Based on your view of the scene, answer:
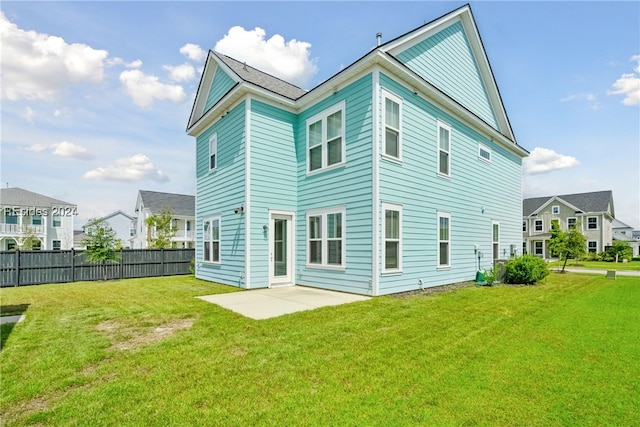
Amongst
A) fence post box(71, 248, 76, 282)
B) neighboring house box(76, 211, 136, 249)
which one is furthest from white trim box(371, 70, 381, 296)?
neighboring house box(76, 211, 136, 249)

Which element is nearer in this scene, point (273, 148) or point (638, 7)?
point (638, 7)

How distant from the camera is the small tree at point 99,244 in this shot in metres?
13.0

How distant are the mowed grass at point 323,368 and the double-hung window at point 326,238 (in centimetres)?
264

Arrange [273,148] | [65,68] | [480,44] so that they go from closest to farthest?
1. [65,68]
2. [273,148]
3. [480,44]

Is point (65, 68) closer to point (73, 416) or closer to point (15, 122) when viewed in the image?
point (15, 122)

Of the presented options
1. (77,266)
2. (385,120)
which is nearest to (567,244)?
(385,120)

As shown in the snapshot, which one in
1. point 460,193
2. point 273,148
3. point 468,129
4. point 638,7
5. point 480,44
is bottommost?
point 460,193

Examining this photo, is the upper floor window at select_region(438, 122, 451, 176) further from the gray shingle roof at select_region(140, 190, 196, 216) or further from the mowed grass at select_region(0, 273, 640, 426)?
the gray shingle roof at select_region(140, 190, 196, 216)

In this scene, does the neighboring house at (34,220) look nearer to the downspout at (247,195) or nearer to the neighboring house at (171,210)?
the neighboring house at (171,210)

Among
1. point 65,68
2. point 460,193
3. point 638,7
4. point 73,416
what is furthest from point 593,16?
point 65,68

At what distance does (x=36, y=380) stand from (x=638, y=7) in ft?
48.9

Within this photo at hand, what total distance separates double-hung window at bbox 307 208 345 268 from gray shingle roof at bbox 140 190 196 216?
26548 mm

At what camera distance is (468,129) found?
12.7m

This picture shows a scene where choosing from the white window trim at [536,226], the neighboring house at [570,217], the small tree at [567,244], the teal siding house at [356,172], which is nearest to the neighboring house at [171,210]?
the teal siding house at [356,172]
